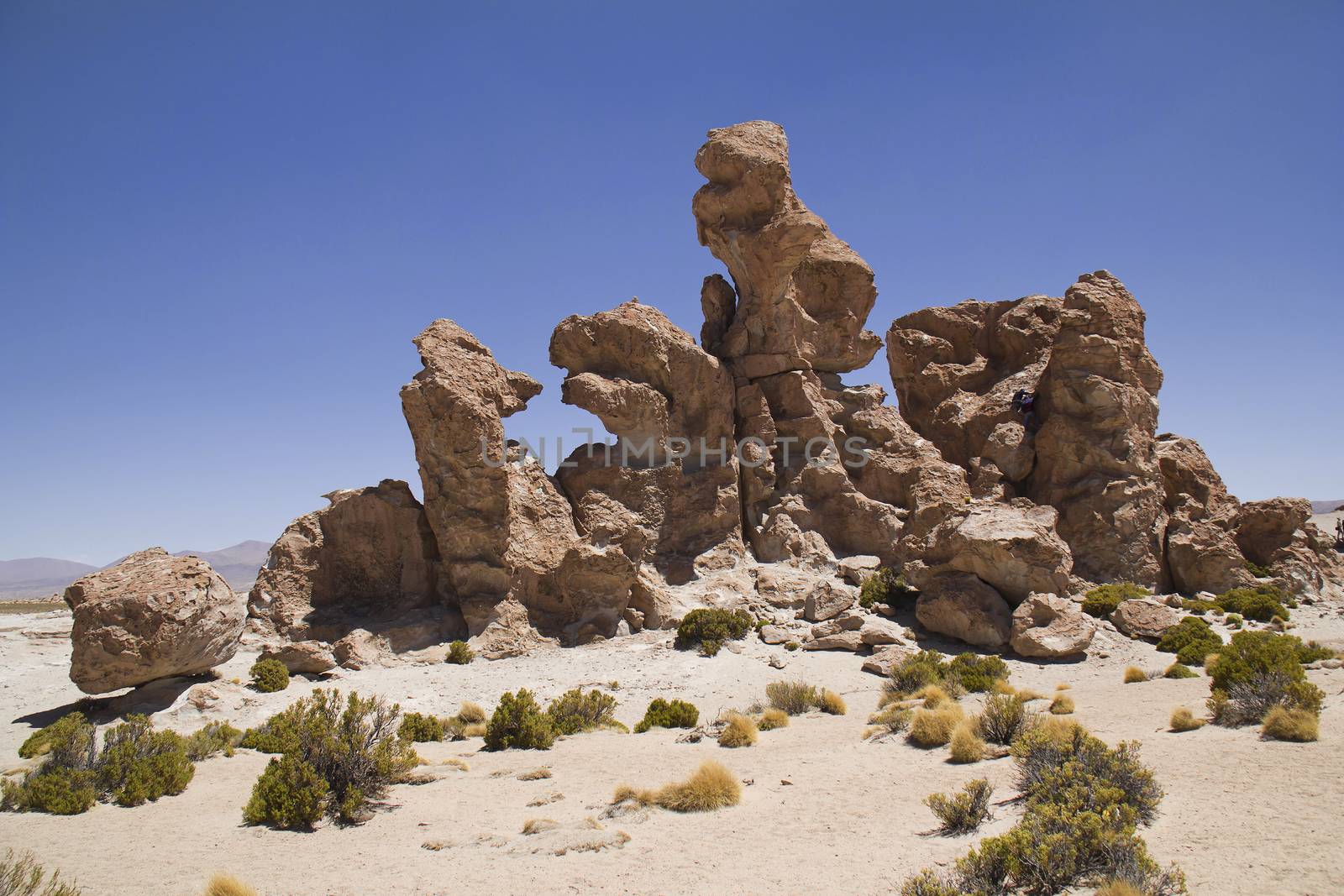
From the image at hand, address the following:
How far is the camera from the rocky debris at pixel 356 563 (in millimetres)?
19031

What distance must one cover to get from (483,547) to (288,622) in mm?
4709

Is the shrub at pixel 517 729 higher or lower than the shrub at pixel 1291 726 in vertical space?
lower

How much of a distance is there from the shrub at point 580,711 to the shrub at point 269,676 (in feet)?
17.2

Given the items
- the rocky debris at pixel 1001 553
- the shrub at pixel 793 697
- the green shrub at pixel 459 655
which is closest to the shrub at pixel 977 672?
the shrub at pixel 793 697

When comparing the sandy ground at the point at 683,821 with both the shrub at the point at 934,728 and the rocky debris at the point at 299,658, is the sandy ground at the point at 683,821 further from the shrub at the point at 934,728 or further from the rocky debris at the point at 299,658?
the rocky debris at the point at 299,658

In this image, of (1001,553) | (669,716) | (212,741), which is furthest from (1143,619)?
(212,741)

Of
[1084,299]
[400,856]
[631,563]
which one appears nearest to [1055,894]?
[400,856]

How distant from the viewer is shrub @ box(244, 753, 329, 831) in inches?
354

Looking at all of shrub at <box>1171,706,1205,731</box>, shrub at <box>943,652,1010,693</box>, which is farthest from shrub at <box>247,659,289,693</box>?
shrub at <box>1171,706,1205,731</box>

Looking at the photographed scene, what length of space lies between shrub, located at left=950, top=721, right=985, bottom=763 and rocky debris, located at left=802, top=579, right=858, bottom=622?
912 cm

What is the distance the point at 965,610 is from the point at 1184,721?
24.3ft

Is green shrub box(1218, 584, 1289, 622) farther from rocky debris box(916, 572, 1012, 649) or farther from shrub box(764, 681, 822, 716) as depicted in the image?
shrub box(764, 681, 822, 716)

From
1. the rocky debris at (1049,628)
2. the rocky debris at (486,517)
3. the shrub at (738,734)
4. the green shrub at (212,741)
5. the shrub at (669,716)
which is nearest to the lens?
the green shrub at (212,741)

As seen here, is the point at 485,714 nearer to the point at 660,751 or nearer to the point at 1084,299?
the point at 660,751
